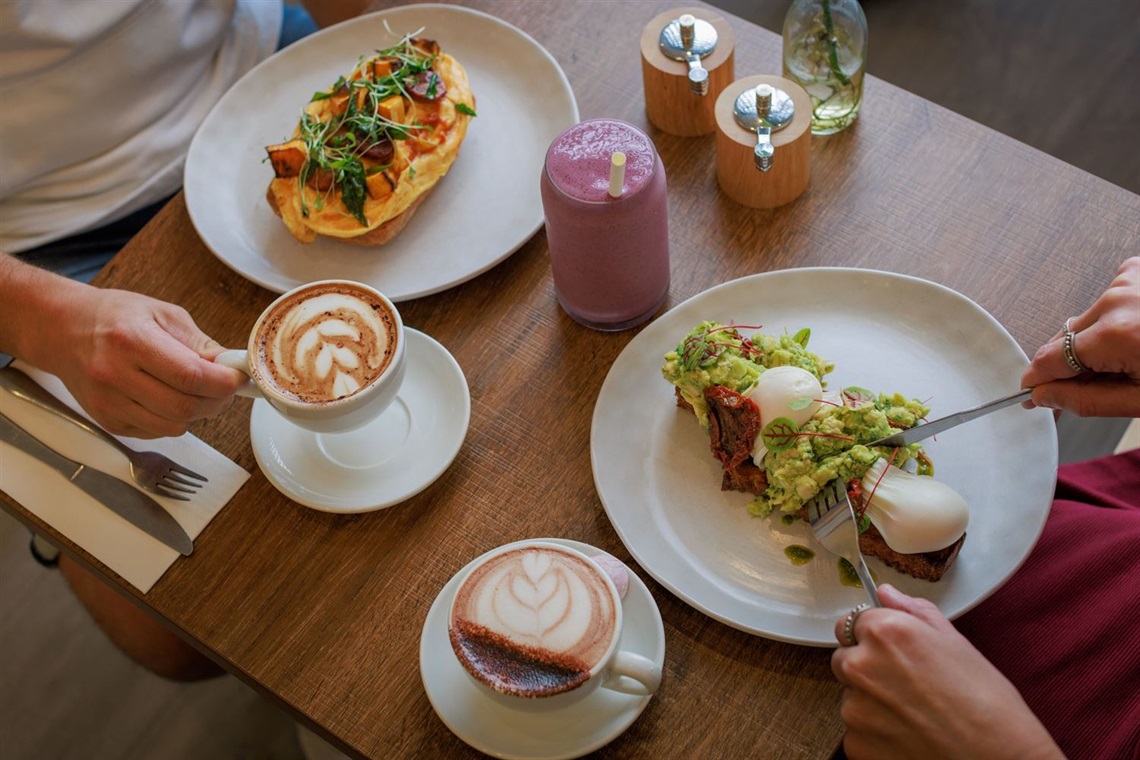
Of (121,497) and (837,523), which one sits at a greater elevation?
(837,523)

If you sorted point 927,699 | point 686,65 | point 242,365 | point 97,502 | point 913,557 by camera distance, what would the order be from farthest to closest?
point 686,65 → point 97,502 → point 242,365 → point 913,557 → point 927,699

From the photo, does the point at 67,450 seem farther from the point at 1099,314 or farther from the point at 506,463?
the point at 1099,314

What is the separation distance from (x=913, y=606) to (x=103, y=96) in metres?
1.50

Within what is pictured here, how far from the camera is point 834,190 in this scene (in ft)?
4.92

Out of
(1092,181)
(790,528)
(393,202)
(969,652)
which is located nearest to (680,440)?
(790,528)

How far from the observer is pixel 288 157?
1.52m

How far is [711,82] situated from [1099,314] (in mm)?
661

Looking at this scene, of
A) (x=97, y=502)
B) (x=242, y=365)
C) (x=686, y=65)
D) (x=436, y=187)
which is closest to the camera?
(x=242, y=365)

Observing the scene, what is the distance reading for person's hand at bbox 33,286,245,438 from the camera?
1237 millimetres

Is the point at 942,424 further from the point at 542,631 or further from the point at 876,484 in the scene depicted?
the point at 542,631

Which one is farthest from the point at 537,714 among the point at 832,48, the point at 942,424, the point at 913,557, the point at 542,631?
the point at 832,48

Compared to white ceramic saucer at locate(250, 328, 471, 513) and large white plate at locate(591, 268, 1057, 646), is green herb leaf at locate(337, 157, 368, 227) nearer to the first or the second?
white ceramic saucer at locate(250, 328, 471, 513)

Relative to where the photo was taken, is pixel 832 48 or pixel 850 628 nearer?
pixel 850 628

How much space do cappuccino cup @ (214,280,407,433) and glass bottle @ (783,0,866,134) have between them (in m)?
0.76
